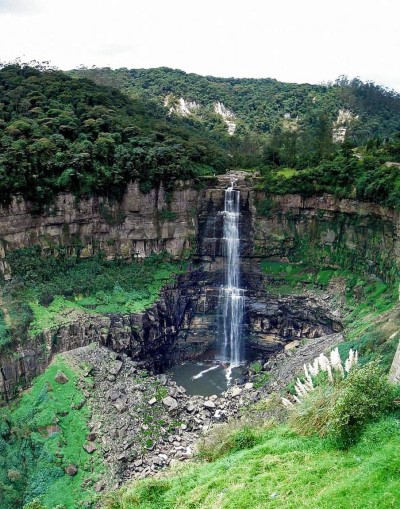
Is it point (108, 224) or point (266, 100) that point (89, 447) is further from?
point (266, 100)

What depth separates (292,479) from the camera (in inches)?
541

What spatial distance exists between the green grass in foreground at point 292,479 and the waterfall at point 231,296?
23.0 metres

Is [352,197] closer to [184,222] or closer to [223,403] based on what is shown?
[184,222]

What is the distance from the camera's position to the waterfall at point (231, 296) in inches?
1619

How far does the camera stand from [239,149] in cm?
6456

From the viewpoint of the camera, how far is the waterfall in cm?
4112

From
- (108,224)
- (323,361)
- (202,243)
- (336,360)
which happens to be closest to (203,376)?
(202,243)

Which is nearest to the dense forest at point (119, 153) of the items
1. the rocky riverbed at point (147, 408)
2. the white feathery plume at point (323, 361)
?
the rocky riverbed at point (147, 408)

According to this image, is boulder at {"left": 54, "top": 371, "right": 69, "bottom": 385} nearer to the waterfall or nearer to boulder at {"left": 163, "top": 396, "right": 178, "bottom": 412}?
boulder at {"left": 163, "top": 396, "right": 178, "bottom": 412}

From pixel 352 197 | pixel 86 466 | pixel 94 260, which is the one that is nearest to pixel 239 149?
pixel 352 197

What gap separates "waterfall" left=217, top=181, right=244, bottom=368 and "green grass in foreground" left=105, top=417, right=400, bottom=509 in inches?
907

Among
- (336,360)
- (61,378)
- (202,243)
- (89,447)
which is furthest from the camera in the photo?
(202,243)

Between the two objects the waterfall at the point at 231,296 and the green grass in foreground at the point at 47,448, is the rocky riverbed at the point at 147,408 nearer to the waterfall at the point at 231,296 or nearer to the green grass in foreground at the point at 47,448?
the green grass in foreground at the point at 47,448

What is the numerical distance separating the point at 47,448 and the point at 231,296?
68.3 feet
